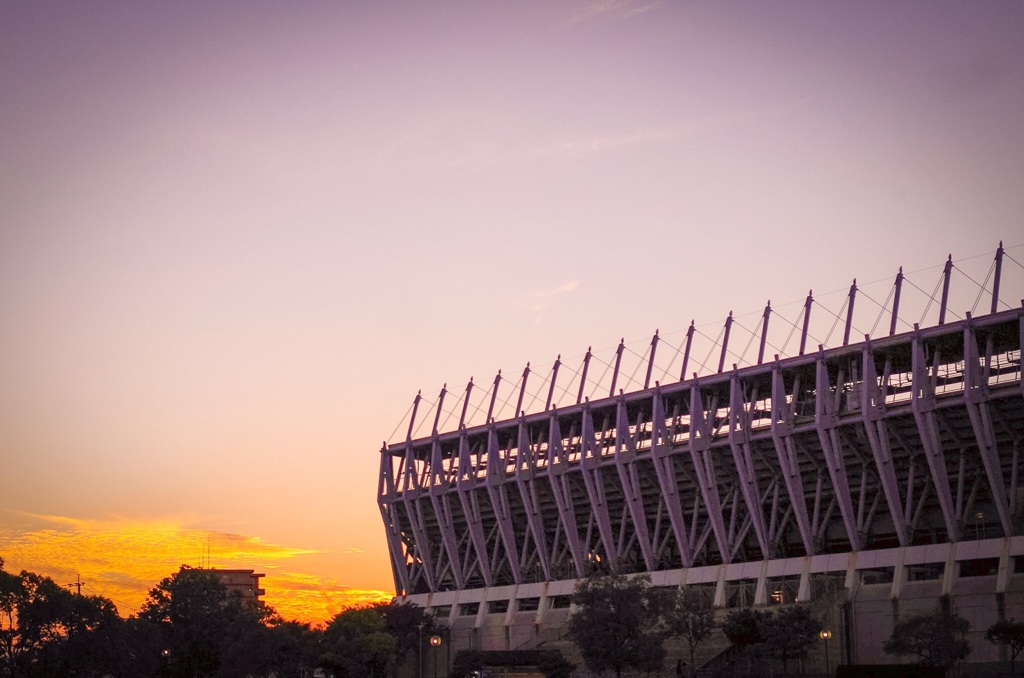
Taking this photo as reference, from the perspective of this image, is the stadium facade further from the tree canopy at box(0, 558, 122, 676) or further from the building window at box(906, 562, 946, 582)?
the tree canopy at box(0, 558, 122, 676)

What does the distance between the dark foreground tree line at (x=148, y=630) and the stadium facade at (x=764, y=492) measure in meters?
14.4

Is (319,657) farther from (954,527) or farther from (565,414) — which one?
(954,527)

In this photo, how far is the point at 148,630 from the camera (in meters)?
128

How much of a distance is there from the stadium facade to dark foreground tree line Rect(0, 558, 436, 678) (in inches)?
565

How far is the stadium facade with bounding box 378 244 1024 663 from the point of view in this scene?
3915 inches

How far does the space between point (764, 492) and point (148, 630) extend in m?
61.9

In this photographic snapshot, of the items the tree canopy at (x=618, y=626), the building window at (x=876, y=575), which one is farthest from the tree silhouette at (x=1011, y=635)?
the tree canopy at (x=618, y=626)

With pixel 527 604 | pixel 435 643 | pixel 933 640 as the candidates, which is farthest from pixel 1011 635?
pixel 527 604

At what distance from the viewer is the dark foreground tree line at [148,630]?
398 ft

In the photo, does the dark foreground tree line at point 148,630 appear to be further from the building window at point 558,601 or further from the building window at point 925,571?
the building window at point 925,571

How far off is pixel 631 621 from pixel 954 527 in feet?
90.6

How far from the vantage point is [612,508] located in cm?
13088

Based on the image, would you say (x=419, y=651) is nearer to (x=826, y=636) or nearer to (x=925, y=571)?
(x=925, y=571)

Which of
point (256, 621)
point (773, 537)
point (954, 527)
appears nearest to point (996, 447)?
point (954, 527)
